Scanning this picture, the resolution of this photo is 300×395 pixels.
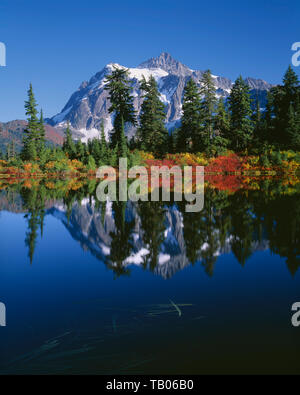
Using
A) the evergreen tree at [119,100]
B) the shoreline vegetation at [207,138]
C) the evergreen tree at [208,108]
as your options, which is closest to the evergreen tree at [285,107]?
the shoreline vegetation at [207,138]

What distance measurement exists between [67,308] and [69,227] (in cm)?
494

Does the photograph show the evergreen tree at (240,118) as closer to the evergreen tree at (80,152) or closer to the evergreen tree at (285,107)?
the evergreen tree at (285,107)

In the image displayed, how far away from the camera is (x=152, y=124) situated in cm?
4203

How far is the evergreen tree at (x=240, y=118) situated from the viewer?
39.7 metres

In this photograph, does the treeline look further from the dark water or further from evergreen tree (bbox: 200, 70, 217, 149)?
the dark water

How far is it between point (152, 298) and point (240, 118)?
39.5m

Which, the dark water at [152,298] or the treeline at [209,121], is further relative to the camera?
the treeline at [209,121]

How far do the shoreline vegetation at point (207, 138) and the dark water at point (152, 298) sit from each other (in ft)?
91.1

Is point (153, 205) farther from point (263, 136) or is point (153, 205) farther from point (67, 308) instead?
point (263, 136)

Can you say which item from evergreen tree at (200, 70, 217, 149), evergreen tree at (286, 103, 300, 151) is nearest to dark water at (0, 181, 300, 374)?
evergreen tree at (286, 103, 300, 151)

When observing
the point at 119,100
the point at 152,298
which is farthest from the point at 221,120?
the point at 152,298
